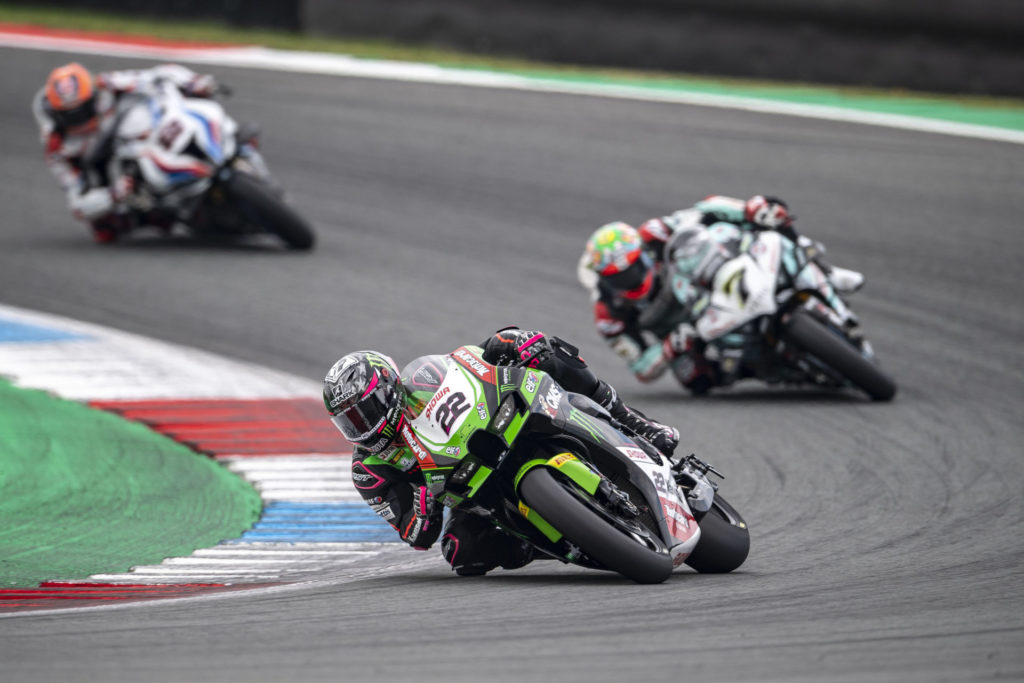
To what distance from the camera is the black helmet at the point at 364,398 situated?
6367 millimetres

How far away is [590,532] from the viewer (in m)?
6.09

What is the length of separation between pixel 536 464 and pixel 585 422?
0.40 metres

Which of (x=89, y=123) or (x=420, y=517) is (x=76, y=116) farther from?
(x=420, y=517)

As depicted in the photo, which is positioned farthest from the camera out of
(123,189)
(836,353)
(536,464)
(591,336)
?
(123,189)

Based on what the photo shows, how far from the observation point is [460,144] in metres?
18.4

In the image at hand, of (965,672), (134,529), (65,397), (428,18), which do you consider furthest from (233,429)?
(428,18)

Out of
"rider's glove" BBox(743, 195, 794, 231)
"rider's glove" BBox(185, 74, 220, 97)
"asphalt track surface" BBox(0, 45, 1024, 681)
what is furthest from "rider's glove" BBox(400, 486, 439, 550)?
"rider's glove" BBox(185, 74, 220, 97)

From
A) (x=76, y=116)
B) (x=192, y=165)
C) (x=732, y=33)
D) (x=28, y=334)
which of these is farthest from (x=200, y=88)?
(x=732, y=33)

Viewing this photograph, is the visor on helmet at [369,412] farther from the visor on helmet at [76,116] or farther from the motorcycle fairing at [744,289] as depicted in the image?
the visor on helmet at [76,116]

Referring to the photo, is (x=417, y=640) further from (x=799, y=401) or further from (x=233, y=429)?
(x=799, y=401)

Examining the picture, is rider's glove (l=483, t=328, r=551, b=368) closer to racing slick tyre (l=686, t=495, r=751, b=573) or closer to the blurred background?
racing slick tyre (l=686, t=495, r=751, b=573)

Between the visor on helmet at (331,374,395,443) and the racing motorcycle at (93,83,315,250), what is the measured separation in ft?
29.5

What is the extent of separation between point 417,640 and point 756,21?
1426 centimetres

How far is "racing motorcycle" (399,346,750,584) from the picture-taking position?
20.7 feet
